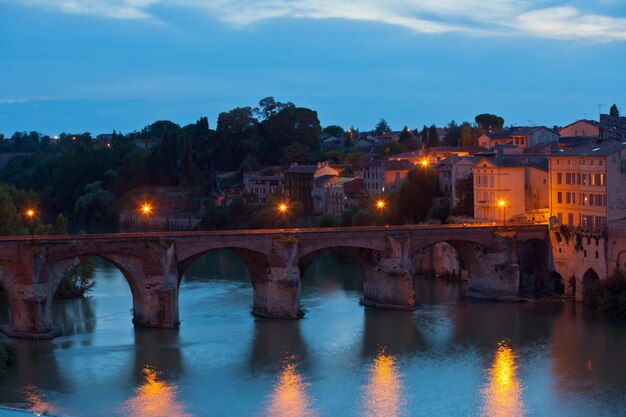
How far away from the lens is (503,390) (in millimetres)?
35750

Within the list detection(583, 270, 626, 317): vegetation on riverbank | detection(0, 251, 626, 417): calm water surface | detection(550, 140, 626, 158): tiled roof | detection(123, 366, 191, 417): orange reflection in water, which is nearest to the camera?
detection(123, 366, 191, 417): orange reflection in water

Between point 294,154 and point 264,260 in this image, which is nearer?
point 264,260

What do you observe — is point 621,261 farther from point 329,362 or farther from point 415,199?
point 415,199

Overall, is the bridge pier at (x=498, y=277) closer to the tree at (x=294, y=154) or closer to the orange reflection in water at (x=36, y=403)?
the orange reflection in water at (x=36, y=403)

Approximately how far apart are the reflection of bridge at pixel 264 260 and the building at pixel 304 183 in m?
38.9

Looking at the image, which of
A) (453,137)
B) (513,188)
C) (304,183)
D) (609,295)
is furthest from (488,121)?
(609,295)

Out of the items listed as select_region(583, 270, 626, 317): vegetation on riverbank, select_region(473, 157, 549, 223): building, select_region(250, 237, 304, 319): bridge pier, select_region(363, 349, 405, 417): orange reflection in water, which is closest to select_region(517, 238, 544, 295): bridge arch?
select_region(473, 157, 549, 223): building

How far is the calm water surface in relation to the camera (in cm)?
3412

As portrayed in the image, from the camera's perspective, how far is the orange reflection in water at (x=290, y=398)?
33188mm

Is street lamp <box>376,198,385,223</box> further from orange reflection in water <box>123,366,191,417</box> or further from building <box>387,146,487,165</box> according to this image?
orange reflection in water <box>123,366,191,417</box>

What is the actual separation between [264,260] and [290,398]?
44.8ft

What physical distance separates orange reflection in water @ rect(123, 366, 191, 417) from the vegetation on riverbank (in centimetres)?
2038

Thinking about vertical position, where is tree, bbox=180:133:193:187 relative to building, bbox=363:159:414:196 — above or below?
above

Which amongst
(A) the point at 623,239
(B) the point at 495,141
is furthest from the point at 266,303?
(B) the point at 495,141
